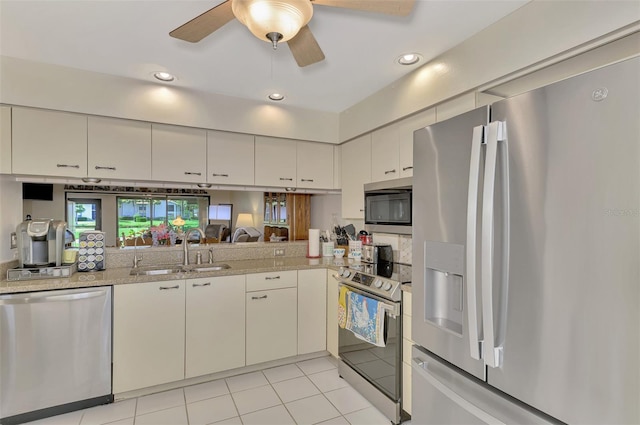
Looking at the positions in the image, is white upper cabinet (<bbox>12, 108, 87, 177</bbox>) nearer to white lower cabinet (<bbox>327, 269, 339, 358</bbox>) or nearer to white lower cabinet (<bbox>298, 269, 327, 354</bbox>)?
white lower cabinet (<bbox>298, 269, 327, 354</bbox>)

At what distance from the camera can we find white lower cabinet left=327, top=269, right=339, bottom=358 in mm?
2871

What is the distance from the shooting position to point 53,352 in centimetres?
212

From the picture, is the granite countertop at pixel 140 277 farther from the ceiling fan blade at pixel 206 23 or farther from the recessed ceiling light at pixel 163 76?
the ceiling fan blade at pixel 206 23

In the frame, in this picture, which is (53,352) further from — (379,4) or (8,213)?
(379,4)

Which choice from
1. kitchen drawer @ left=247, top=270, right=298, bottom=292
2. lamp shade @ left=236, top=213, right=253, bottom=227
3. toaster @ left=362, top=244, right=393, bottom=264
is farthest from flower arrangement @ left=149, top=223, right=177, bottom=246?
toaster @ left=362, top=244, right=393, bottom=264

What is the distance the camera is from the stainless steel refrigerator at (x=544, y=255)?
873 millimetres

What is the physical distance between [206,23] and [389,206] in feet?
5.86

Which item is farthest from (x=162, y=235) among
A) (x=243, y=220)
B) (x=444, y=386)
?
(x=444, y=386)

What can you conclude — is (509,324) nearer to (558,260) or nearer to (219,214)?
(558,260)

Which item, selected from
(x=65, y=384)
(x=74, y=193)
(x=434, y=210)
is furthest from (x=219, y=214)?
(x=434, y=210)

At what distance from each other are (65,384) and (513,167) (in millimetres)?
2925

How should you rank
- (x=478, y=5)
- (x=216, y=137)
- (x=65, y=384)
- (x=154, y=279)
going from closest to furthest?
(x=478, y=5) < (x=65, y=384) < (x=154, y=279) < (x=216, y=137)

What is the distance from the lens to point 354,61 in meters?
2.26

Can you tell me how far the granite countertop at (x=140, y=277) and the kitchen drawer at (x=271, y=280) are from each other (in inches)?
1.6
